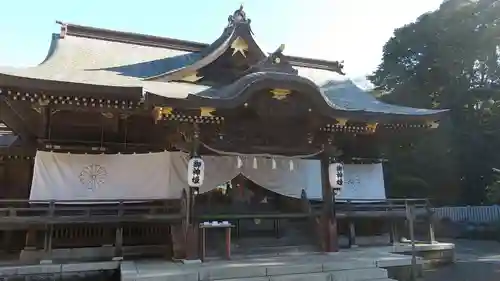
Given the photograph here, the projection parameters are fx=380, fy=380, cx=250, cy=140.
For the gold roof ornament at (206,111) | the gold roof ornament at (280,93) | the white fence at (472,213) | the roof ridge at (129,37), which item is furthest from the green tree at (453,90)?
the gold roof ornament at (206,111)

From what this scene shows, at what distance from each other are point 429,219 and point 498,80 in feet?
55.8

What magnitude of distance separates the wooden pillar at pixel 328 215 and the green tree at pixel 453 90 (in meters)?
11.8

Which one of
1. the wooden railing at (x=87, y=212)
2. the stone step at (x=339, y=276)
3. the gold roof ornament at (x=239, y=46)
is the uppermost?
the gold roof ornament at (x=239, y=46)

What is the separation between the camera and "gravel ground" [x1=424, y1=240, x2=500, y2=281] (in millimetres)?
8086

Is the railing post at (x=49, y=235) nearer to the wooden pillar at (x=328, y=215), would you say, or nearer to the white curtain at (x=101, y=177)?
the white curtain at (x=101, y=177)

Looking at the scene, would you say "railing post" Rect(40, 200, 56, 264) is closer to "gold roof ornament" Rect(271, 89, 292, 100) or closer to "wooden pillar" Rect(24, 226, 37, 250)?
"wooden pillar" Rect(24, 226, 37, 250)

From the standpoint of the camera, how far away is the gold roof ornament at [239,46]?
37.0 feet

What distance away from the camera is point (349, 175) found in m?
11.2

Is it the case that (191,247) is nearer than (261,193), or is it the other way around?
(191,247)

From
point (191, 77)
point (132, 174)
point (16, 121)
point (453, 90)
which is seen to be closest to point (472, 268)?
point (132, 174)

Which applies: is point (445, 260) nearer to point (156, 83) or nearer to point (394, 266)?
point (394, 266)

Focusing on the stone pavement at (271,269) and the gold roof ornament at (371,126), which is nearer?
the stone pavement at (271,269)

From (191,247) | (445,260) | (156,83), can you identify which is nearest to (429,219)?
(445,260)

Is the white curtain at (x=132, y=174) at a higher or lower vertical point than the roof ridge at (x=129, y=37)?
lower
